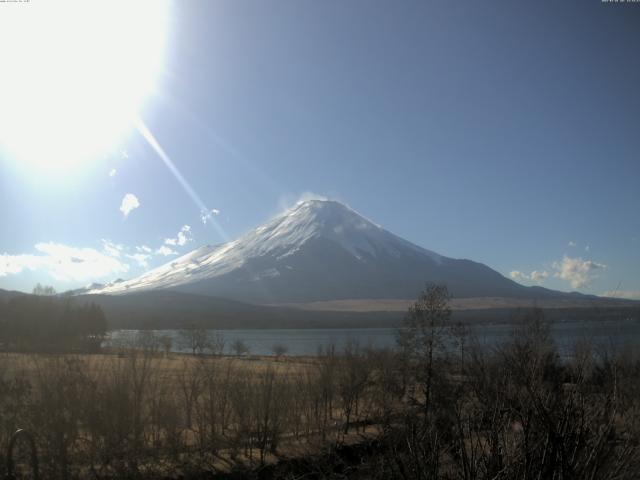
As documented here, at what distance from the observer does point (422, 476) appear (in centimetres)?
392

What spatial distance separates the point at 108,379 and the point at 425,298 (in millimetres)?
15151

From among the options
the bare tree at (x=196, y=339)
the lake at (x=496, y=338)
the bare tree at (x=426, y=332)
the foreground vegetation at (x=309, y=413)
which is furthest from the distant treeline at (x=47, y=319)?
the bare tree at (x=426, y=332)

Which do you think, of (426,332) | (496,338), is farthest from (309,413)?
(496,338)

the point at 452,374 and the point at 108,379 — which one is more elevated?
the point at 108,379

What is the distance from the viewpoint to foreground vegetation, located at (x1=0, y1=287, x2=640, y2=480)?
398cm

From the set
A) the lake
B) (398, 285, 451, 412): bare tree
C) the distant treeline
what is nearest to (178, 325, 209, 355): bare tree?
the lake

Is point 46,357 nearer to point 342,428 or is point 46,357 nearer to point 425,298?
point 342,428

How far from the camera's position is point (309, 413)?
22594 millimetres

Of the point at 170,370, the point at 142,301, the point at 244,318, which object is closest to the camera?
the point at 170,370

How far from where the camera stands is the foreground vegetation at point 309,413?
157 inches

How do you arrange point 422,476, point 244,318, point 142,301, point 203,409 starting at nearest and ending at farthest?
point 422,476 < point 203,409 < point 244,318 < point 142,301

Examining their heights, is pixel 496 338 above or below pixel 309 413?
above

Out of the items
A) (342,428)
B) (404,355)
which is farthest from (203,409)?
(404,355)

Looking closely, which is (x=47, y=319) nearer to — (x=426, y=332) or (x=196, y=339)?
(x=426, y=332)
